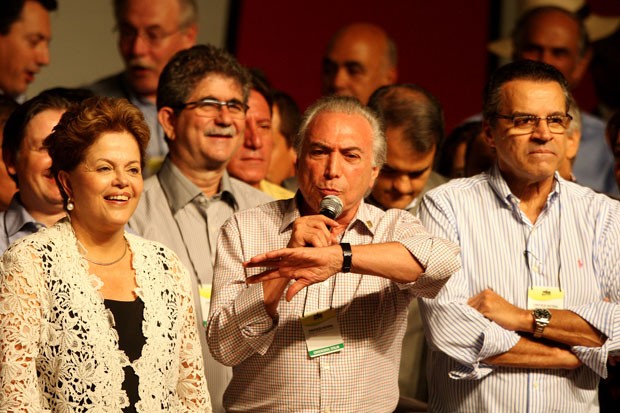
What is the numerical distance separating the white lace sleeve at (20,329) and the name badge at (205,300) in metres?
1.06

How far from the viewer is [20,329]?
2967 millimetres

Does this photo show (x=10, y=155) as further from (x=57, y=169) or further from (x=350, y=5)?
(x=350, y=5)

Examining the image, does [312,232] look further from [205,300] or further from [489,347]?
[205,300]

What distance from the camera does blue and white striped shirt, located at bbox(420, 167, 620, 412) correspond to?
372 centimetres

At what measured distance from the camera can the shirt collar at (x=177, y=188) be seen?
4324mm

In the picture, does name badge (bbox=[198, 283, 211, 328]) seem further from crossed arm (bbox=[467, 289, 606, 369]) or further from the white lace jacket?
crossed arm (bbox=[467, 289, 606, 369])

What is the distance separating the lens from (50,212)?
4.01 meters

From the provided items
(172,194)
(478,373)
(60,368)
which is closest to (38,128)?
(172,194)

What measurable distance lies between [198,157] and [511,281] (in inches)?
56.5

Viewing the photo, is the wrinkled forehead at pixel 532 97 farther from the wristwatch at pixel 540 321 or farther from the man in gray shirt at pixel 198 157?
the man in gray shirt at pixel 198 157

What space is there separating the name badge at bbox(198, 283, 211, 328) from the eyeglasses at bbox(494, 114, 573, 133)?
135 cm

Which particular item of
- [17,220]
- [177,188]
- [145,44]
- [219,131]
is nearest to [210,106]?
[219,131]

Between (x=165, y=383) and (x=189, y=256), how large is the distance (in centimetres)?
103

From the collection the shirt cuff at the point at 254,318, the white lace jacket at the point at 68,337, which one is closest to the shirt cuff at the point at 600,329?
the shirt cuff at the point at 254,318
